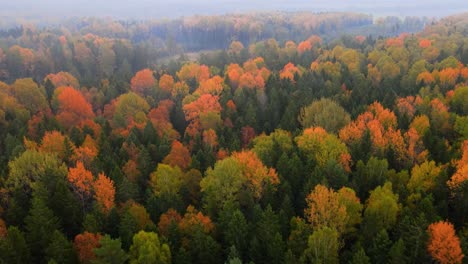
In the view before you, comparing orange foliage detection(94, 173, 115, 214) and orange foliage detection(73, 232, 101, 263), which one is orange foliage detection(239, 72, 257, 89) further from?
orange foliage detection(73, 232, 101, 263)

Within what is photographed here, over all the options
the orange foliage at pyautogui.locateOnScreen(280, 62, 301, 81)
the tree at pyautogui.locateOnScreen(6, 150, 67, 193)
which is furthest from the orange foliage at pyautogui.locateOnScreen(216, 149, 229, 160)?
the orange foliage at pyautogui.locateOnScreen(280, 62, 301, 81)

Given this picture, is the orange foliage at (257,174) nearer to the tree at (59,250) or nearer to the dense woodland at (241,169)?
the dense woodland at (241,169)

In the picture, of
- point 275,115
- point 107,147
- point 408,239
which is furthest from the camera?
point 275,115

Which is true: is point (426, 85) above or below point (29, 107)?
above

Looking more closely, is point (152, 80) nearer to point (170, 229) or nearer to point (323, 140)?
point (323, 140)

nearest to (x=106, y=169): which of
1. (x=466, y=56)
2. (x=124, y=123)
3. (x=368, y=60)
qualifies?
(x=124, y=123)

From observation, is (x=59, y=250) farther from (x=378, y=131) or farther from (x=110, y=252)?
(x=378, y=131)

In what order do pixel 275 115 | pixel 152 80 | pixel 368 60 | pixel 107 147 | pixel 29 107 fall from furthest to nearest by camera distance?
pixel 368 60
pixel 152 80
pixel 29 107
pixel 275 115
pixel 107 147
